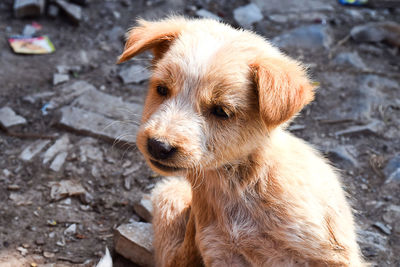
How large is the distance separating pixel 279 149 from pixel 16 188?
2894 mm

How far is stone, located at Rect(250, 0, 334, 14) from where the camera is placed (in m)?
8.19

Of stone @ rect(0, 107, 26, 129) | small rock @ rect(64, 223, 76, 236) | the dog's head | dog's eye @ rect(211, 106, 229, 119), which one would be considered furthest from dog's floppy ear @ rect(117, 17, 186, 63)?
stone @ rect(0, 107, 26, 129)

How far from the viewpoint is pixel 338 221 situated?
10.9ft

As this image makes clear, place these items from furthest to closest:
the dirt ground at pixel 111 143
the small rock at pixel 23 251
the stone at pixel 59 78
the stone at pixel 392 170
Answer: the stone at pixel 59 78 < the stone at pixel 392 170 < the dirt ground at pixel 111 143 < the small rock at pixel 23 251

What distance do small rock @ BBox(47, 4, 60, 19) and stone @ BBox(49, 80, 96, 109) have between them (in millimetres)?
1841

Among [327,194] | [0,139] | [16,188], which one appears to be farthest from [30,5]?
[327,194]

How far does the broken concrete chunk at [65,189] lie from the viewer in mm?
4812

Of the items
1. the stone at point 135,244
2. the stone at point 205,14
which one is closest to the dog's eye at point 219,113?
the stone at point 135,244

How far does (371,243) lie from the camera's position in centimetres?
442

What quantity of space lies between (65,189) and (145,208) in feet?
2.94

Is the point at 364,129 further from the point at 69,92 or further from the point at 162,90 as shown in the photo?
the point at 69,92

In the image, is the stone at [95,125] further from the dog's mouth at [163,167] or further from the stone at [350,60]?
the stone at [350,60]

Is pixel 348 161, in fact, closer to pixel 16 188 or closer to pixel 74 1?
pixel 16 188

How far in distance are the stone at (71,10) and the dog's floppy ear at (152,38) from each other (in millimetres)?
4208
